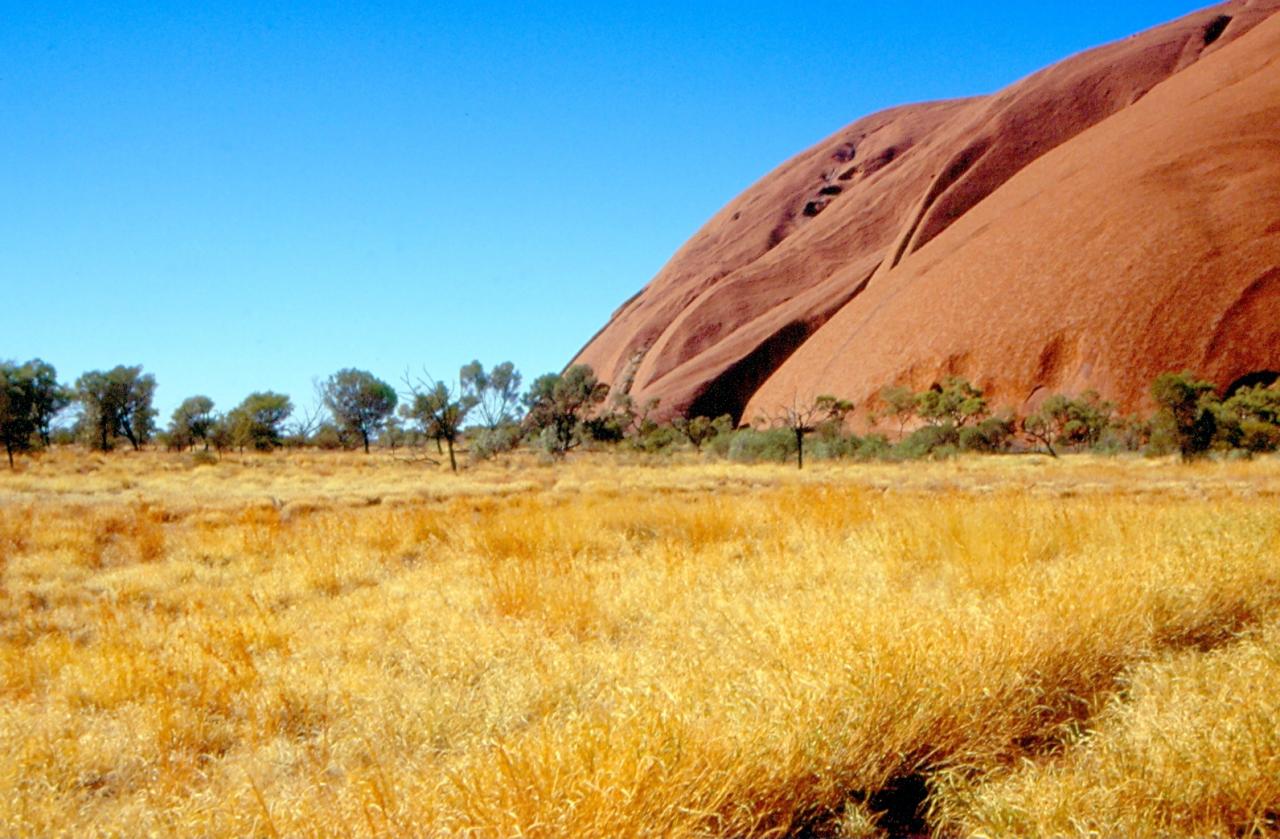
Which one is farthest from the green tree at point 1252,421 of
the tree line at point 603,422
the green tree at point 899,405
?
the green tree at point 899,405

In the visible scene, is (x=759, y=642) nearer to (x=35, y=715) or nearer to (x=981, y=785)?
(x=981, y=785)

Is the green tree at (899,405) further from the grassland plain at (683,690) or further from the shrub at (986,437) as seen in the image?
the grassland plain at (683,690)

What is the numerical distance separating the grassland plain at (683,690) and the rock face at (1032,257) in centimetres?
4209

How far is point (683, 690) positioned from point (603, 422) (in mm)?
48863

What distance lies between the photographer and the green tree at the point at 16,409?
116ft

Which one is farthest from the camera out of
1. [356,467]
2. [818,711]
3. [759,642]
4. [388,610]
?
[356,467]

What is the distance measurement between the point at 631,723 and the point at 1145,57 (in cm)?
8480

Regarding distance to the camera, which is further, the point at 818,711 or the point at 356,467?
the point at 356,467

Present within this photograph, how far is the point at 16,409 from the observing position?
3694 cm

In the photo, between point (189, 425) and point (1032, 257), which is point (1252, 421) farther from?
point (189, 425)

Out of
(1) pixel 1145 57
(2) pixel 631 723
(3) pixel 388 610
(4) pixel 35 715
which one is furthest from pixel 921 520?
(1) pixel 1145 57

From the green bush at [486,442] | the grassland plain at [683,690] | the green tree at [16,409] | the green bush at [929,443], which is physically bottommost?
the grassland plain at [683,690]

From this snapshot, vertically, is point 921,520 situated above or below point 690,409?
below

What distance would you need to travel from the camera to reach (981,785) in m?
2.71
